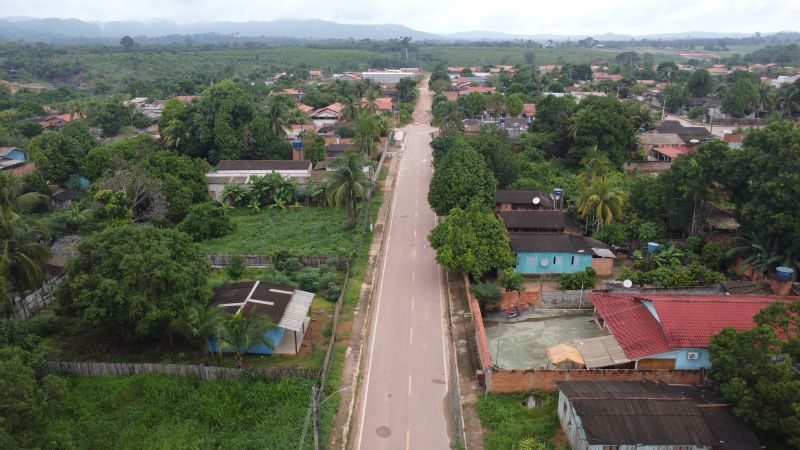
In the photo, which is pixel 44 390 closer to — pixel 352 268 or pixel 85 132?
pixel 352 268

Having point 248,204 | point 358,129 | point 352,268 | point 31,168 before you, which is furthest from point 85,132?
point 352,268

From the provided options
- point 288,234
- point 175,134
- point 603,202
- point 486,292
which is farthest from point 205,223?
point 603,202

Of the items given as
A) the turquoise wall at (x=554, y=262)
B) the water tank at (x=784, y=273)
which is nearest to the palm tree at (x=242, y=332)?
the turquoise wall at (x=554, y=262)

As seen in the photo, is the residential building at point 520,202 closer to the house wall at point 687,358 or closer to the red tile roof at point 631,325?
the red tile roof at point 631,325

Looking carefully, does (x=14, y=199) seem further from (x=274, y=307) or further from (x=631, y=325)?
(x=631, y=325)

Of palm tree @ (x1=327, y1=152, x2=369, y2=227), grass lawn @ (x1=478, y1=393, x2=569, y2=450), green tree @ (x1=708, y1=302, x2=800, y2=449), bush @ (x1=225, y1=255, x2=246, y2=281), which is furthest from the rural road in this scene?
green tree @ (x1=708, y1=302, x2=800, y2=449)

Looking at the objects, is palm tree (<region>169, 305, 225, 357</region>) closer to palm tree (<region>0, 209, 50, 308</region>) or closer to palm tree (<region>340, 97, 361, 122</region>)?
palm tree (<region>0, 209, 50, 308</region>)

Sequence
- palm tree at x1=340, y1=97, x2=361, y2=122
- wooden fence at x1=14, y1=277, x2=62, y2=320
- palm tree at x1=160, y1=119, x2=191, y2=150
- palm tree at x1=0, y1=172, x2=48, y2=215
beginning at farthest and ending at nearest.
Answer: palm tree at x1=340, y1=97, x2=361, y2=122 → palm tree at x1=160, y1=119, x2=191, y2=150 → palm tree at x1=0, y1=172, x2=48, y2=215 → wooden fence at x1=14, y1=277, x2=62, y2=320
